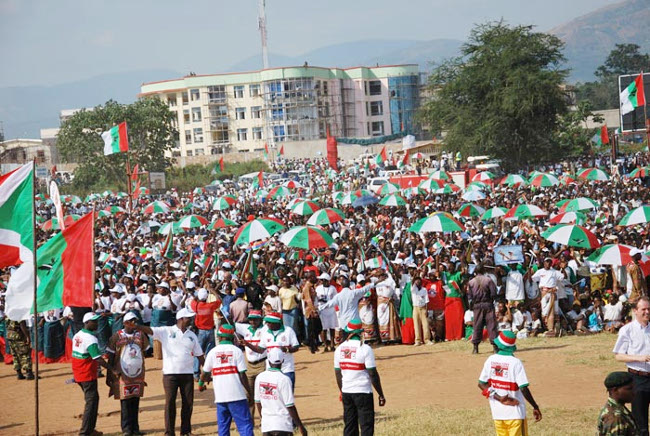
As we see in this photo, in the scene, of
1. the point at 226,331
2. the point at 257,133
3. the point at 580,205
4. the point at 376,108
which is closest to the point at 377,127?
the point at 376,108

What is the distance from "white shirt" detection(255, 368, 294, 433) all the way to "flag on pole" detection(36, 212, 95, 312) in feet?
12.2

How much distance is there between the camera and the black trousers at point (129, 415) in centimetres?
1055

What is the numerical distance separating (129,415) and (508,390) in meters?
5.07

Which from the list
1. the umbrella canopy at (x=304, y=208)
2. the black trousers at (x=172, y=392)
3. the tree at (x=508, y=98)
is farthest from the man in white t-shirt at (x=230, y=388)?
the tree at (x=508, y=98)

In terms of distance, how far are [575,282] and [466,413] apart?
23.5 feet

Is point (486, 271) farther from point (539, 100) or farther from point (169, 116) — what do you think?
point (169, 116)

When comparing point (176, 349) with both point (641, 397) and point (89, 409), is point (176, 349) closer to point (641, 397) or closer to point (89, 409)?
point (89, 409)

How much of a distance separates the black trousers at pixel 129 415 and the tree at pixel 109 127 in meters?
62.8

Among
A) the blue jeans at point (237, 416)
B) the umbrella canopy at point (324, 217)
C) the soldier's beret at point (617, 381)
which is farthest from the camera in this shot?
the umbrella canopy at point (324, 217)

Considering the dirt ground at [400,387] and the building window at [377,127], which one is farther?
the building window at [377,127]

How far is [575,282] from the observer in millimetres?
16766

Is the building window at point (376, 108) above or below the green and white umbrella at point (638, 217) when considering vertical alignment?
above

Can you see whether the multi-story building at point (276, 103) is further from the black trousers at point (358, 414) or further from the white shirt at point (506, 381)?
the white shirt at point (506, 381)

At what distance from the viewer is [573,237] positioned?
55.4 ft
